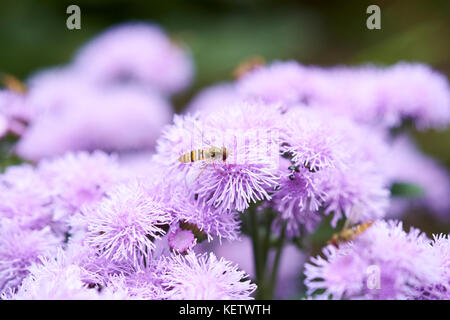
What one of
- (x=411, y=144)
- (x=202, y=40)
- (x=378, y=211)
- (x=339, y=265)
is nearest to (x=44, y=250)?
(x=339, y=265)

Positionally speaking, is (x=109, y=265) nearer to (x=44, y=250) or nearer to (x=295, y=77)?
(x=44, y=250)

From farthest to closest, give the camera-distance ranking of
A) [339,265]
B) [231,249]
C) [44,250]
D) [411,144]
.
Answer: [411,144]
[231,249]
[44,250]
[339,265]

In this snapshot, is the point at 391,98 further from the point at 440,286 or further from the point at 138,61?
the point at 138,61

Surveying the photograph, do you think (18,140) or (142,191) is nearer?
(142,191)

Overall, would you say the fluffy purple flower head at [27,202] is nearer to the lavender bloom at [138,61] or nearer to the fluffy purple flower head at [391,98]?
the fluffy purple flower head at [391,98]

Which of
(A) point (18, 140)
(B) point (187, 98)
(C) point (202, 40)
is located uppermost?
(C) point (202, 40)

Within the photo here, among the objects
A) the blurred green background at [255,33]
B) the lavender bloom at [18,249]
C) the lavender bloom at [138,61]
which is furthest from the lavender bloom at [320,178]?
the blurred green background at [255,33]

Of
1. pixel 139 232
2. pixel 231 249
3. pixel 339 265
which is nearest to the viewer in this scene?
pixel 339 265
